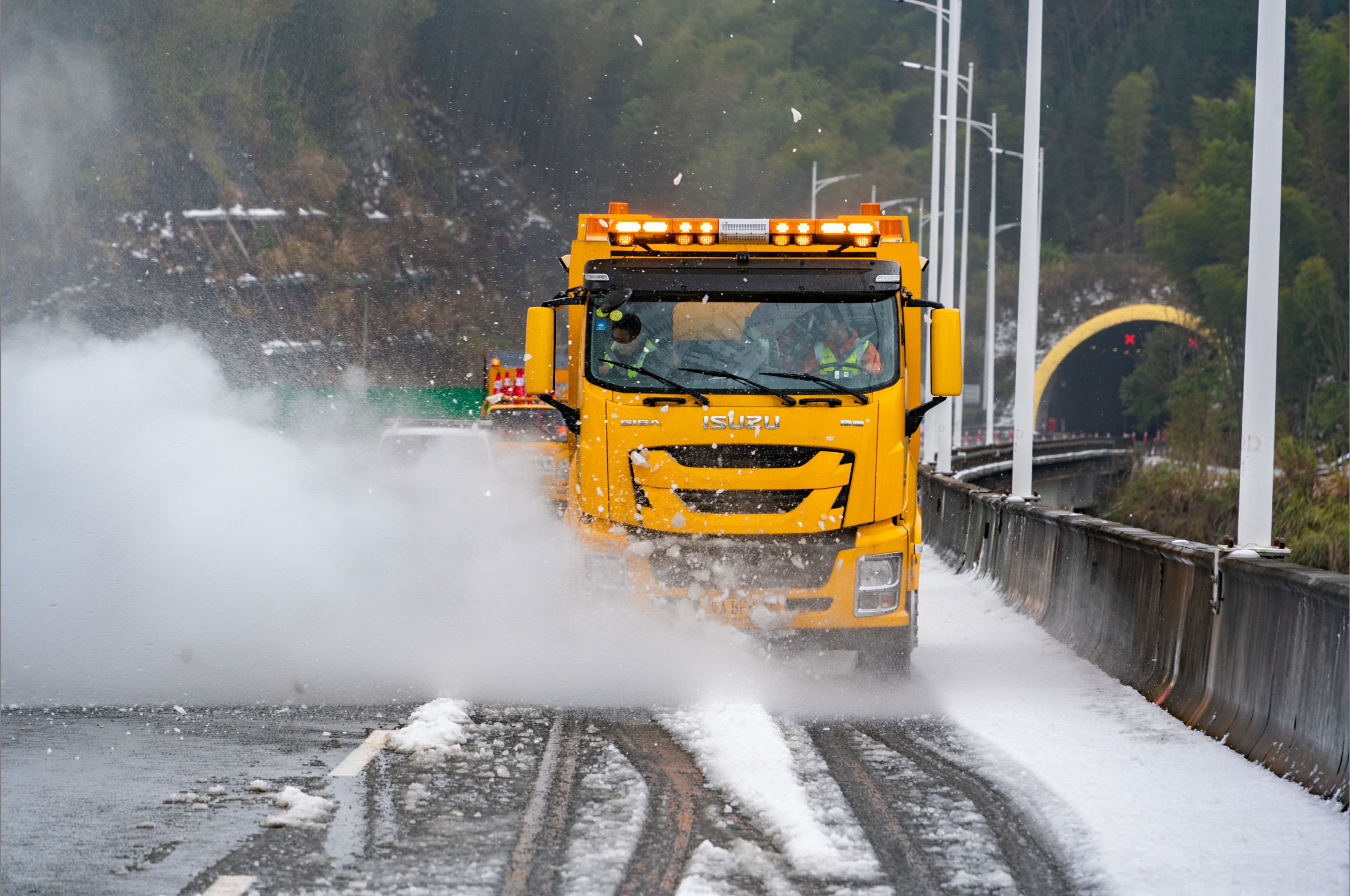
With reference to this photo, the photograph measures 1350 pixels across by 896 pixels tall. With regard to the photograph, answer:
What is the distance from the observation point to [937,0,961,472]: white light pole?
29.3 meters

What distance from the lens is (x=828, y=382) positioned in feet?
31.0

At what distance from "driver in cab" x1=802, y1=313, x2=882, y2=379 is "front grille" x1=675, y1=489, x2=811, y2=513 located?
2.50ft

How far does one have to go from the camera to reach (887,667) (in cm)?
977

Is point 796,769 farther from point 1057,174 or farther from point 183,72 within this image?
point 1057,174

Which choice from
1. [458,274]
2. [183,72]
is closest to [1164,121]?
[458,274]

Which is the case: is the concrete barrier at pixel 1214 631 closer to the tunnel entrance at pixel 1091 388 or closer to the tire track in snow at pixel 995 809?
the tire track in snow at pixel 995 809

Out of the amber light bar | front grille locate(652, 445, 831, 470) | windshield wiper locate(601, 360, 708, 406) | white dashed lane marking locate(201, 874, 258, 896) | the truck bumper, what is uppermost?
the amber light bar

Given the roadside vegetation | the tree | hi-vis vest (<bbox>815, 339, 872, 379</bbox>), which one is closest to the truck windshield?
hi-vis vest (<bbox>815, 339, 872, 379</bbox>)

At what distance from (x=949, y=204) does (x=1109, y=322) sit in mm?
49619

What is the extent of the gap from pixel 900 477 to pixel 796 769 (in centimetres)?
276

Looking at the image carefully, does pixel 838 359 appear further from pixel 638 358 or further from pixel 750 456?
pixel 638 358

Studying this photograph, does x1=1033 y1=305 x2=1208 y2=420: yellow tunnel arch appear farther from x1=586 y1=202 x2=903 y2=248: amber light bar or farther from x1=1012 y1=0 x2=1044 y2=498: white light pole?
x1=586 y1=202 x2=903 y2=248: amber light bar

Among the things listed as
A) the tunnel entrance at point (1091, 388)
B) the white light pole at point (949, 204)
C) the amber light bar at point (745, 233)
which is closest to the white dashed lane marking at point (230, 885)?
the amber light bar at point (745, 233)

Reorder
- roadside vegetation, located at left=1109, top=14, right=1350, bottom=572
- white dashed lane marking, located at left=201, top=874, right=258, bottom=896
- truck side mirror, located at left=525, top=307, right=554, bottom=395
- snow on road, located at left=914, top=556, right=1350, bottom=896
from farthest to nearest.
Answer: roadside vegetation, located at left=1109, top=14, right=1350, bottom=572 → truck side mirror, located at left=525, top=307, right=554, bottom=395 → snow on road, located at left=914, top=556, right=1350, bottom=896 → white dashed lane marking, located at left=201, top=874, right=258, bottom=896
